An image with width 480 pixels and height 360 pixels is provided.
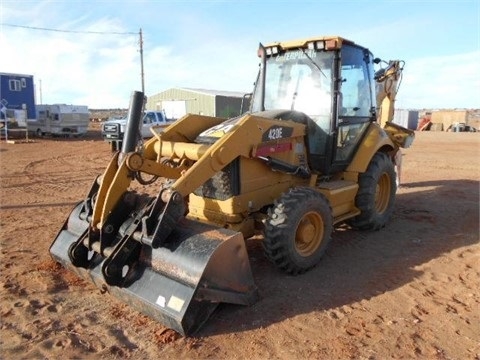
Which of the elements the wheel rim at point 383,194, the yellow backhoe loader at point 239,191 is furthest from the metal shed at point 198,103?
the yellow backhoe loader at point 239,191

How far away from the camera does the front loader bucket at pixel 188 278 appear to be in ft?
11.7

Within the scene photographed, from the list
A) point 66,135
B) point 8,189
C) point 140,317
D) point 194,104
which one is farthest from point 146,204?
point 194,104

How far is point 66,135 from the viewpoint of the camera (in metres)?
26.5

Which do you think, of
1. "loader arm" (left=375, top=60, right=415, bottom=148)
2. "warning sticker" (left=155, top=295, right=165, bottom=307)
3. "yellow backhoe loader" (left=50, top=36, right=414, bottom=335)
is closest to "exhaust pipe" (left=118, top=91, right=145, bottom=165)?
"yellow backhoe loader" (left=50, top=36, right=414, bottom=335)

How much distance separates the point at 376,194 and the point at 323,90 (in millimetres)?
1899

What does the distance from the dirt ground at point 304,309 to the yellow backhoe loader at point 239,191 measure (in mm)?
201

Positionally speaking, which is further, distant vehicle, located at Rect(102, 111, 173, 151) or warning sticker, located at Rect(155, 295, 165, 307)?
distant vehicle, located at Rect(102, 111, 173, 151)

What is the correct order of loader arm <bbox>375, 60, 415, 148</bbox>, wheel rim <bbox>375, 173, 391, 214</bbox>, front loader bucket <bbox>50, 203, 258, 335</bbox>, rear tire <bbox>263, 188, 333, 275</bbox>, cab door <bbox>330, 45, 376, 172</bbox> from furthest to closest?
loader arm <bbox>375, 60, 415, 148</bbox> → wheel rim <bbox>375, 173, 391, 214</bbox> → cab door <bbox>330, 45, 376, 172</bbox> → rear tire <bbox>263, 188, 333, 275</bbox> → front loader bucket <bbox>50, 203, 258, 335</bbox>

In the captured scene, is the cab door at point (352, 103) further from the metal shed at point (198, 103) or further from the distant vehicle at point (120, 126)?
the metal shed at point (198, 103)

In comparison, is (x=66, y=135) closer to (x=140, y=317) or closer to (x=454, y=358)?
(x=140, y=317)

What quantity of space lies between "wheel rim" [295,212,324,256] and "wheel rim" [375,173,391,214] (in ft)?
6.99

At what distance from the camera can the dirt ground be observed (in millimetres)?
3430

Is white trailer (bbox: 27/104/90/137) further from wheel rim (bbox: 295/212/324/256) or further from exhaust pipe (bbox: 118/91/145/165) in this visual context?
wheel rim (bbox: 295/212/324/256)

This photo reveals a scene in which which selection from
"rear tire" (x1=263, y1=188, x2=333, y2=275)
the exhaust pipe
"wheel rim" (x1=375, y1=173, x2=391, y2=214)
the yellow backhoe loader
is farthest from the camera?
"wheel rim" (x1=375, y1=173, x2=391, y2=214)
